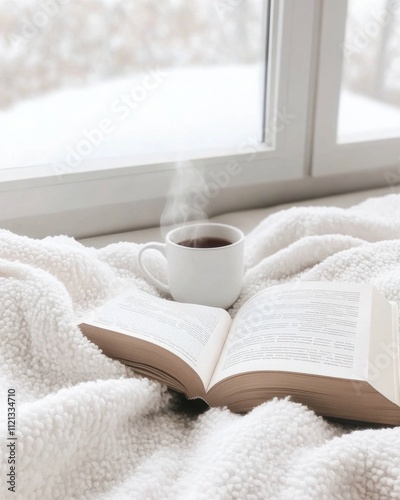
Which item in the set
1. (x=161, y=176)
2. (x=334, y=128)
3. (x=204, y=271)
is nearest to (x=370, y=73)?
(x=334, y=128)

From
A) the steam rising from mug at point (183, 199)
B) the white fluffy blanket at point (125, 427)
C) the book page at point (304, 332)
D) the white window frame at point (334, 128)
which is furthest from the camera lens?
the white window frame at point (334, 128)

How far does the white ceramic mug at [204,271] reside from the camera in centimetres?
82

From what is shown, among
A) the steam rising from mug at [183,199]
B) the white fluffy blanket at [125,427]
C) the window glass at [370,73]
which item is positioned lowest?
the white fluffy blanket at [125,427]

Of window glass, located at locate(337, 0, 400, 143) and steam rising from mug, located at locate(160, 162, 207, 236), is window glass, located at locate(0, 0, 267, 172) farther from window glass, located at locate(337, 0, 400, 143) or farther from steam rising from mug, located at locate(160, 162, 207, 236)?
window glass, located at locate(337, 0, 400, 143)

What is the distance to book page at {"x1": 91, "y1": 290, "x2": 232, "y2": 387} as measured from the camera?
689mm

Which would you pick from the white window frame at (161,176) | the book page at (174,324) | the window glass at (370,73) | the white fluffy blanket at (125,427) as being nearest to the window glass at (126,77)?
the white window frame at (161,176)

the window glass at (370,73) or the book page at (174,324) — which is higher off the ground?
the window glass at (370,73)

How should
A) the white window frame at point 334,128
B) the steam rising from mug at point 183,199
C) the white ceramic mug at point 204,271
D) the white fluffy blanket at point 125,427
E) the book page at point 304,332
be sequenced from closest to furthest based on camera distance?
the white fluffy blanket at point 125,427
the book page at point 304,332
the white ceramic mug at point 204,271
the steam rising from mug at point 183,199
the white window frame at point 334,128

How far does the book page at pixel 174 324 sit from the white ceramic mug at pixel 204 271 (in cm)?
4

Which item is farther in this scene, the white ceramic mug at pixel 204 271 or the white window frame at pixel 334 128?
the white window frame at pixel 334 128

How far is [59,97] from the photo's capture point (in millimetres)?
1069

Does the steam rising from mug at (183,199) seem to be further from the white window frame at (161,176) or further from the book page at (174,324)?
the book page at (174,324)

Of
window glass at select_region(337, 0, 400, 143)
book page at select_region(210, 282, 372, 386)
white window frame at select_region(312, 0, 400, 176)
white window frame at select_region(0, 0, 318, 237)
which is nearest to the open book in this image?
book page at select_region(210, 282, 372, 386)

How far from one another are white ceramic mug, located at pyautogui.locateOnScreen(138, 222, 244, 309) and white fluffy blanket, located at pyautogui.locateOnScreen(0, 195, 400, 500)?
76 millimetres
